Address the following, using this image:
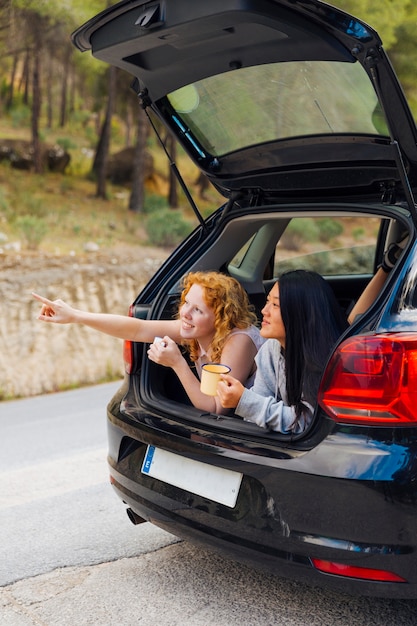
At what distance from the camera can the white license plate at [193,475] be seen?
2648mm

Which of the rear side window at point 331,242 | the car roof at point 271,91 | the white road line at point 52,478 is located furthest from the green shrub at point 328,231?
the car roof at point 271,91

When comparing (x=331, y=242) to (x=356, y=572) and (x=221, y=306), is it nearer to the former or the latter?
(x=221, y=306)

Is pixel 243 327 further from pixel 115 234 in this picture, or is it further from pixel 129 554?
pixel 115 234

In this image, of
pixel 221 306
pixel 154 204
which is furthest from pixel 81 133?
pixel 221 306

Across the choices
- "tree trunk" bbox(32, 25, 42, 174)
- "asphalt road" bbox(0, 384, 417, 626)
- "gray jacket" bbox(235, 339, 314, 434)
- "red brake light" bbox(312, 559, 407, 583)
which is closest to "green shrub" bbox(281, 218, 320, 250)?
"tree trunk" bbox(32, 25, 42, 174)

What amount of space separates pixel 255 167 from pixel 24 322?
17.3 feet

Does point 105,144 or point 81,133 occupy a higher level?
point 81,133

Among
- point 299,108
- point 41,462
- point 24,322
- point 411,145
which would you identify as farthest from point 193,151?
point 24,322

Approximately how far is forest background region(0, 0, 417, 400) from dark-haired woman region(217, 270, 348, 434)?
16.5 ft

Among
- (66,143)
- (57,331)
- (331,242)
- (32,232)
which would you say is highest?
(66,143)

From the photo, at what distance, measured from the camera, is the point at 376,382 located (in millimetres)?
2410

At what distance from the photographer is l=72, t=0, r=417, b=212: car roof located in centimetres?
255

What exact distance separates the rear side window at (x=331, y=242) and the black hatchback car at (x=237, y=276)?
7918 mm

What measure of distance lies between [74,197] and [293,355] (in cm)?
1666
